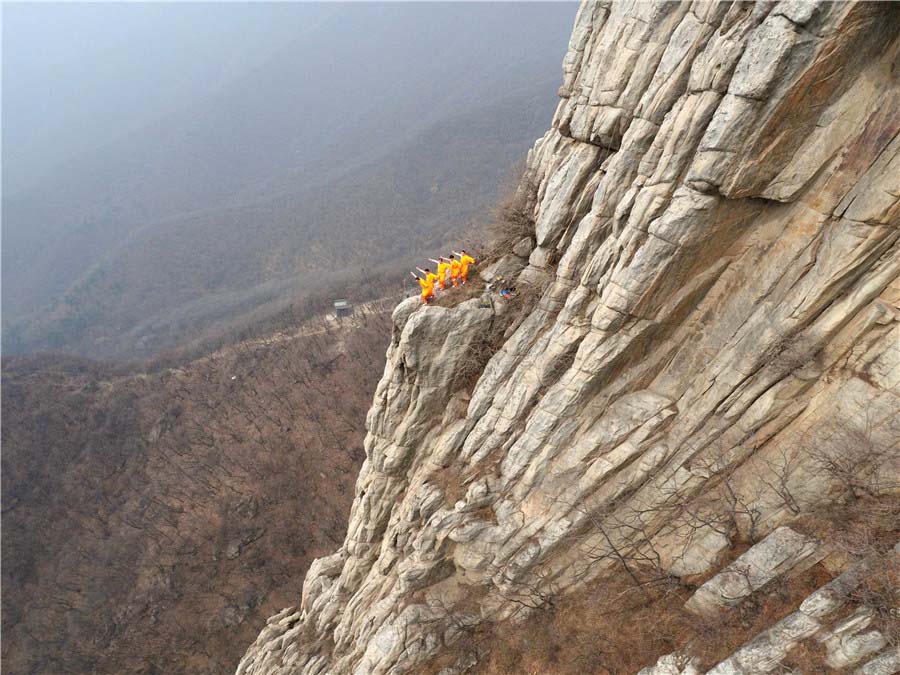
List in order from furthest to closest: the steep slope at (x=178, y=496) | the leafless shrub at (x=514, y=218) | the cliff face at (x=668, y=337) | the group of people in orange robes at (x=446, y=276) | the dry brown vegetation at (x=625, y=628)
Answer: the steep slope at (x=178, y=496)
the group of people in orange robes at (x=446, y=276)
the leafless shrub at (x=514, y=218)
the dry brown vegetation at (x=625, y=628)
the cliff face at (x=668, y=337)

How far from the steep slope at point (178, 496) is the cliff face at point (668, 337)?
1571 inches

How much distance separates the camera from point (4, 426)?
9225cm

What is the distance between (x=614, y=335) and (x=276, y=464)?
201ft

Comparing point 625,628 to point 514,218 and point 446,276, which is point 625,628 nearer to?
point 446,276

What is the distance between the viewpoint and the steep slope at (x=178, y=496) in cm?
5597

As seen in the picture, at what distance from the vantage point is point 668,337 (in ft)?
54.6

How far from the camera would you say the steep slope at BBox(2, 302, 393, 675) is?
5597 centimetres

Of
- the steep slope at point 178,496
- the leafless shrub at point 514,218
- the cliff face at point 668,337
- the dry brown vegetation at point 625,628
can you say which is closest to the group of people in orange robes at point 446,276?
the leafless shrub at point 514,218

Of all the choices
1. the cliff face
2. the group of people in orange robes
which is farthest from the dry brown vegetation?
the group of people in orange robes

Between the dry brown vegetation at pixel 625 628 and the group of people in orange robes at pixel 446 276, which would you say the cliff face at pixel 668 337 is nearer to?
the dry brown vegetation at pixel 625 628

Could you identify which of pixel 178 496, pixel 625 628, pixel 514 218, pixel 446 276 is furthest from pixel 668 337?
pixel 178 496

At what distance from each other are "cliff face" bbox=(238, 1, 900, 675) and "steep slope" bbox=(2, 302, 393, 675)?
131ft

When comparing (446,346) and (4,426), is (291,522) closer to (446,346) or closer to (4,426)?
(446,346)

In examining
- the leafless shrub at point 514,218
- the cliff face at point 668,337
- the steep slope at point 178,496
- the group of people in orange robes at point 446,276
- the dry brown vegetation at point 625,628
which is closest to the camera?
the cliff face at point 668,337
